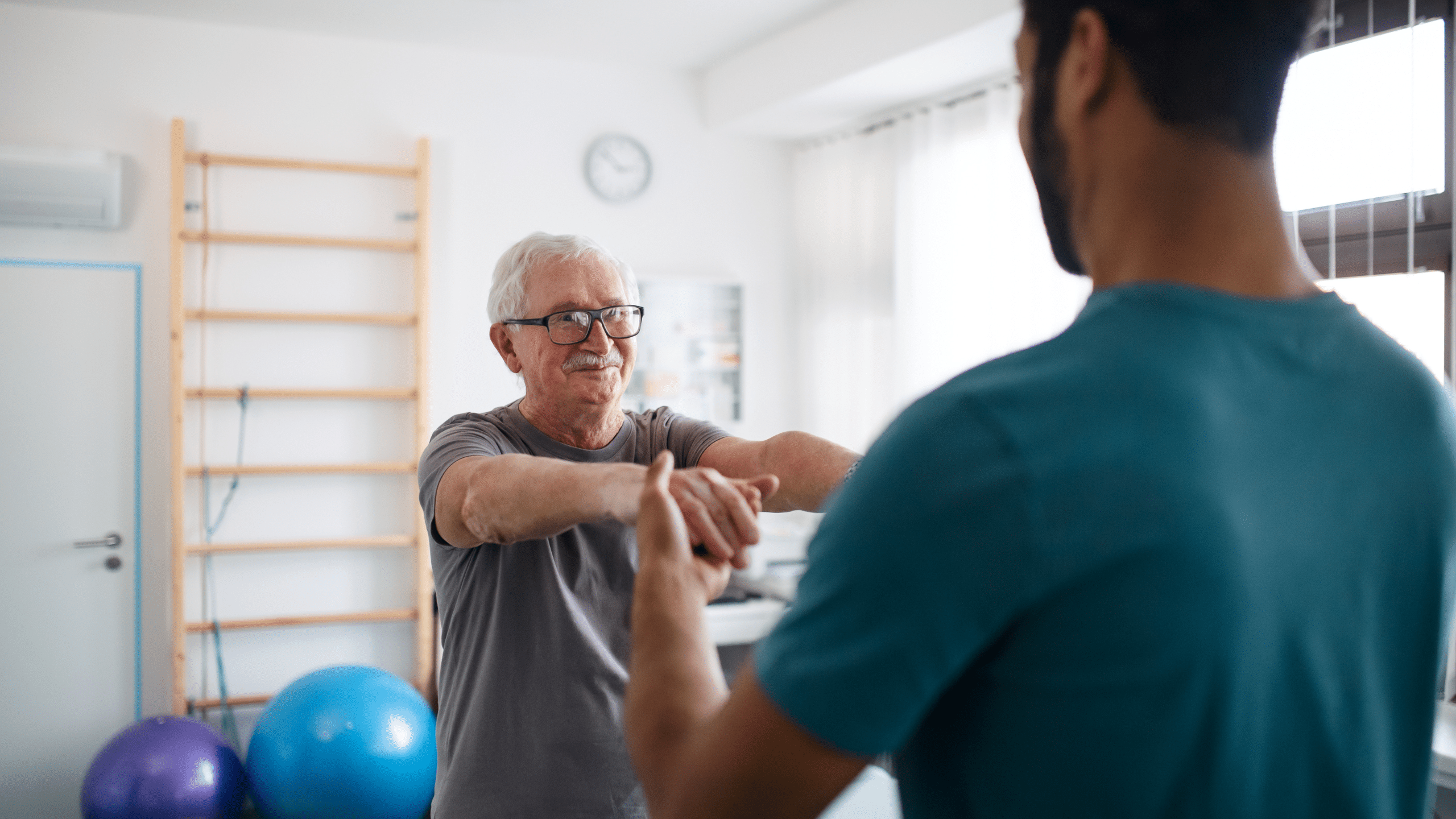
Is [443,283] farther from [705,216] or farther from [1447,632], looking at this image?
[1447,632]

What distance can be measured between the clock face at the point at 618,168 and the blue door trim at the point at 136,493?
190 centimetres

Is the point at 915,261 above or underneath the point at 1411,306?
above

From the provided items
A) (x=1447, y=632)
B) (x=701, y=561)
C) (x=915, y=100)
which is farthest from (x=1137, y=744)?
(x=915, y=100)

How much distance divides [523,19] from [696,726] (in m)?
3.92

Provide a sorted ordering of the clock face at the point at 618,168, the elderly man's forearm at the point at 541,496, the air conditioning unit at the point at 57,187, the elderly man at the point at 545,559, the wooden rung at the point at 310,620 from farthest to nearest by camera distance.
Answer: the clock face at the point at 618,168 < the wooden rung at the point at 310,620 < the air conditioning unit at the point at 57,187 < the elderly man at the point at 545,559 < the elderly man's forearm at the point at 541,496

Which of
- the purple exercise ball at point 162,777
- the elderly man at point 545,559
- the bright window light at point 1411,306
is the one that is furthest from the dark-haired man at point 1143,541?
the purple exercise ball at point 162,777

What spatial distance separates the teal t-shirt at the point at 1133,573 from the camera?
0.52 metres

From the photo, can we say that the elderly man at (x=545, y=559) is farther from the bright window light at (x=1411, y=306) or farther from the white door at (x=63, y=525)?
the white door at (x=63, y=525)

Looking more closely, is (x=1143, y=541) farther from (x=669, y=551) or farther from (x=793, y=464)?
(x=793, y=464)

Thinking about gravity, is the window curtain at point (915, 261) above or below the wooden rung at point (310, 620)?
above

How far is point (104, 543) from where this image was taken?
3949 mm

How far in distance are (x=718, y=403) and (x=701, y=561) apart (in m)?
4.05

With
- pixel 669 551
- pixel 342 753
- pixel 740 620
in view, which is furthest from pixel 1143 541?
pixel 740 620

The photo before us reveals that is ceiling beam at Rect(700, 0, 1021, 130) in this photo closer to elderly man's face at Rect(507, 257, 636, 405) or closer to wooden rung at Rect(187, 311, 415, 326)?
wooden rung at Rect(187, 311, 415, 326)
